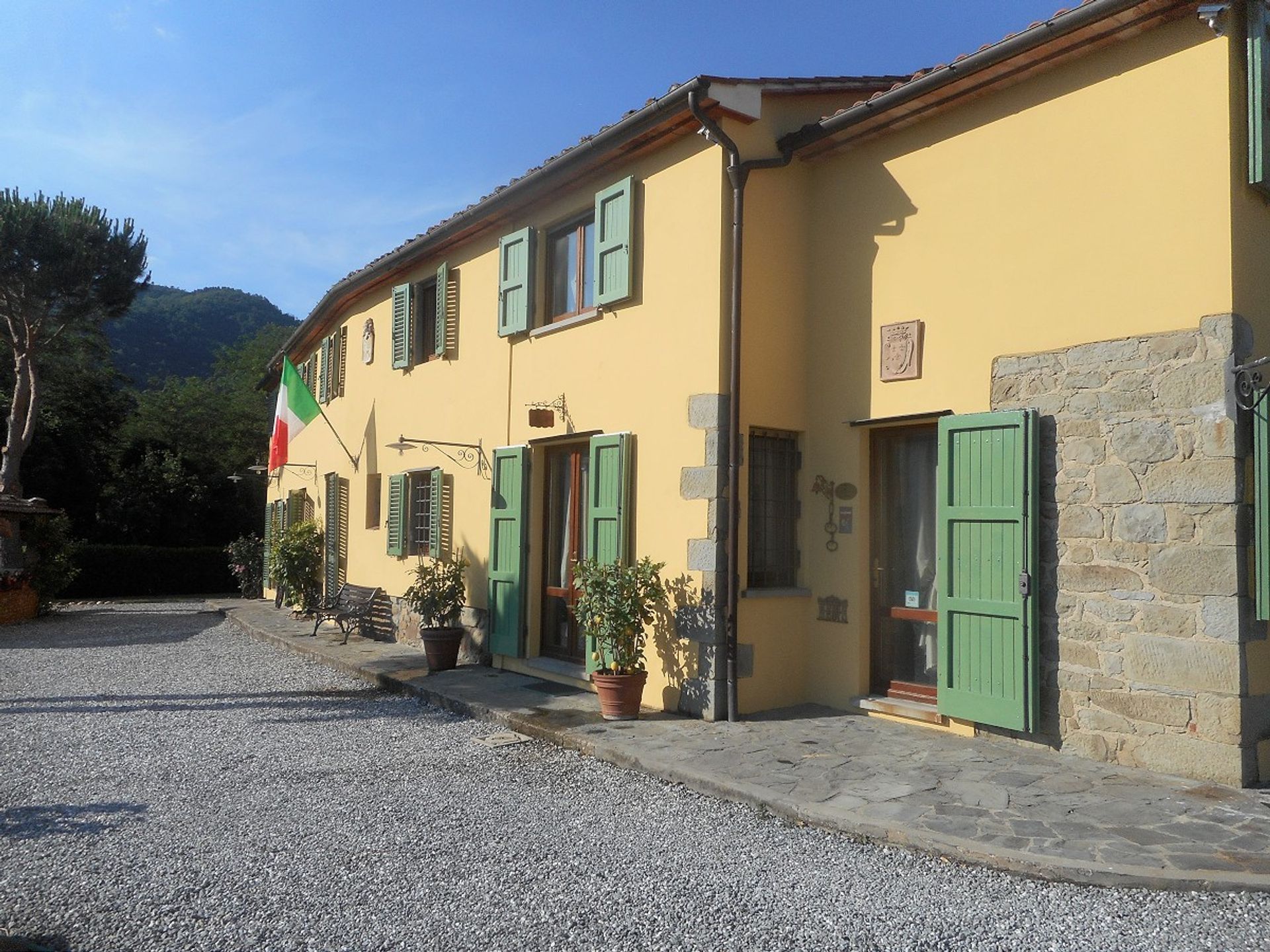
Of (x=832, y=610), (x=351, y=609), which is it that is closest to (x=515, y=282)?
(x=832, y=610)

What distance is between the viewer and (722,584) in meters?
6.63

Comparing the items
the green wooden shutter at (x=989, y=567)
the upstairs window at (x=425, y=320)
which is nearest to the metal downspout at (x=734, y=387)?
the green wooden shutter at (x=989, y=567)

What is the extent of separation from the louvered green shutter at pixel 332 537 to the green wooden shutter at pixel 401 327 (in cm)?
329

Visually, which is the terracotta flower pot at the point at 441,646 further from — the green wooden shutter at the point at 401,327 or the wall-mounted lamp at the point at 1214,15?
the wall-mounted lamp at the point at 1214,15

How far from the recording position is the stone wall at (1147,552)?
4945 millimetres

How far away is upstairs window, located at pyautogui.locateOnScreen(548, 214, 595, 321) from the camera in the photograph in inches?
331

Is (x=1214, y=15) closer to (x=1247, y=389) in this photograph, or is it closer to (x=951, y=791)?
(x=1247, y=389)

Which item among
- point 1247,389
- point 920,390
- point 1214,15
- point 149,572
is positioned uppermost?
point 1214,15

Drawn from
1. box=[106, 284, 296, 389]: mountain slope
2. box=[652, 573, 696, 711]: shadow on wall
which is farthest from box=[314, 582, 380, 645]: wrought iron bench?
box=[106, 284, 296, 389]: mountain slope

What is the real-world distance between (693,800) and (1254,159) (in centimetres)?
472

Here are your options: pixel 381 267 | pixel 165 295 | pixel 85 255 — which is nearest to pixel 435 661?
pixel 381 267

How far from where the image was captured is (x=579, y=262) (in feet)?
28.1

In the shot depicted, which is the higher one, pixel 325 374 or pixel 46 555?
pixel 325 374

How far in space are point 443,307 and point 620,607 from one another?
5.18 meters
